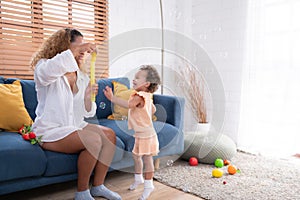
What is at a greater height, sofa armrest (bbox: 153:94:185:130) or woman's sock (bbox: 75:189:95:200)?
sofa armrest (bbox: 153:94:185:130)

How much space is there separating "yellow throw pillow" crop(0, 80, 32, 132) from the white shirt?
0.29m

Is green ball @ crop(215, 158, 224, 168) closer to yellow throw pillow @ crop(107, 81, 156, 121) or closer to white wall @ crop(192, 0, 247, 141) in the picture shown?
yellow throw pillow @ crop(107, 81, 156, 121)

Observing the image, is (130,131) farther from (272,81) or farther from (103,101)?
(272,81)

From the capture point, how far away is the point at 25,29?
242cm

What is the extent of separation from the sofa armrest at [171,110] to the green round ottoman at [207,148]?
25cm

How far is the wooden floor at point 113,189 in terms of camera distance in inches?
69.8

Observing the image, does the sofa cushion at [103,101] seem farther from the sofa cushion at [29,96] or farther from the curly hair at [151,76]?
the sofa cushion at [29,96]

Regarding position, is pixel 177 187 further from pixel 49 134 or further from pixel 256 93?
pixel 256 93

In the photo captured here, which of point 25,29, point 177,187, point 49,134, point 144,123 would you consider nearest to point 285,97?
point 177,187

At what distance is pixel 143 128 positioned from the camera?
1755 mm

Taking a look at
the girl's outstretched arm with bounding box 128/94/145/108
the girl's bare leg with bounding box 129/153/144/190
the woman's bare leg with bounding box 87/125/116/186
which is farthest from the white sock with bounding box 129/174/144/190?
the girl's outstretched arm with bounding box 128/94/145/108

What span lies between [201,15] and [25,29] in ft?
6.47

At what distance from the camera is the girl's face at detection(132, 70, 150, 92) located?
166 cm

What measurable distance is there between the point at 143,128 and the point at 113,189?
497 millimetres
